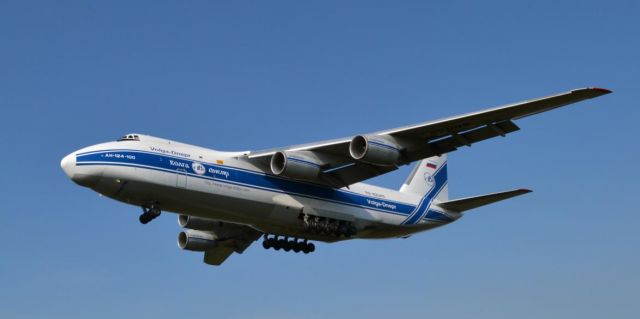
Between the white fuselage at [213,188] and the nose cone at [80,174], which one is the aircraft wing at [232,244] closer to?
the white fuselage at [213,188]

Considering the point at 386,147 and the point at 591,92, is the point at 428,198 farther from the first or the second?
the point at 591,92

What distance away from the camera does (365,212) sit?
2517cm

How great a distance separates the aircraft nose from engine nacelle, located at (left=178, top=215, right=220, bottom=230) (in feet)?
17.7

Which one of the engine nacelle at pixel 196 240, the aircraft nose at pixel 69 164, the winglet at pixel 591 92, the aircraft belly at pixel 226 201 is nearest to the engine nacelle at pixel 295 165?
the aircraft belly at pixel 226 201

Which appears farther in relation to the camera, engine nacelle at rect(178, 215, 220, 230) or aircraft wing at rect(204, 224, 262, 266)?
aircraft wing at rect(204, 224, 262, 266)

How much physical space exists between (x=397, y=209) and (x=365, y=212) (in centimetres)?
133

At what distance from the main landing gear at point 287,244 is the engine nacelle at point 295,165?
3.12 metres

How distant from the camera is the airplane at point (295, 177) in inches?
844

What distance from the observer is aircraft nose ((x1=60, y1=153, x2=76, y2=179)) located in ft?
70.2

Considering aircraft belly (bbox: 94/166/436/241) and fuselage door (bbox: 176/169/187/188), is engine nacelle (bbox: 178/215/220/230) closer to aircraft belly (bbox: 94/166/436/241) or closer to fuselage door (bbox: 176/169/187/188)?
aircraft belly (bbox: 94/166/436/241)

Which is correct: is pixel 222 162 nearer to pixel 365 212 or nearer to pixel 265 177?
pixel 265 177

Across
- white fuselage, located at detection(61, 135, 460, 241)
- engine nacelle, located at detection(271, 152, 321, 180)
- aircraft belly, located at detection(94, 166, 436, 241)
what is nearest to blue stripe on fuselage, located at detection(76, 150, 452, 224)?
white fuselage, located at detection(61, 135, 460, 241)

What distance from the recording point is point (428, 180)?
2850 centimetres

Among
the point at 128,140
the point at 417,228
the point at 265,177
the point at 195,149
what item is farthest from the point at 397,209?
the point at 128,140
